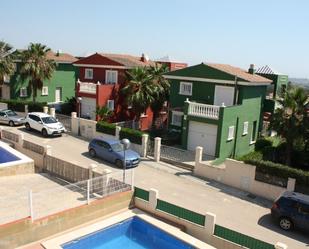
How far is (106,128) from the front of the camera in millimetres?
27766

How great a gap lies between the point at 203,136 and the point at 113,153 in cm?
711

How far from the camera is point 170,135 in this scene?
29.2m

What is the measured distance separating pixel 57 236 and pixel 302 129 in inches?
688

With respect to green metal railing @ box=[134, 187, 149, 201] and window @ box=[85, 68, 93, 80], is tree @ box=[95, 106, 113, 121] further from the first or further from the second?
green metal railing @ box=[134, 187, 149, 201]

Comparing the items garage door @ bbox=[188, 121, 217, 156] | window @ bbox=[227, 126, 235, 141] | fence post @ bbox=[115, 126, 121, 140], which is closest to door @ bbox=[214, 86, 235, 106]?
window @ bbox=[227, 126, 235, 141]

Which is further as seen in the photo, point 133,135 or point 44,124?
point 44,124

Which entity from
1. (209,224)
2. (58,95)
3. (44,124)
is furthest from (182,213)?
(58,95)

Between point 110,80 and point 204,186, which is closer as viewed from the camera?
point 204,186

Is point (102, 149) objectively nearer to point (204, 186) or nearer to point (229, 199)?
point (204, 186)

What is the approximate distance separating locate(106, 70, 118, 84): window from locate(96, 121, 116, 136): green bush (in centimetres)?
817

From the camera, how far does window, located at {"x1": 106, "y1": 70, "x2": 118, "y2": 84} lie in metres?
34.9

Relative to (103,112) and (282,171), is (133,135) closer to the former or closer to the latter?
(103,112)

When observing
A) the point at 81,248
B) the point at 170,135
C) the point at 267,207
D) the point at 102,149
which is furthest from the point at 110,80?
the point at 81,248

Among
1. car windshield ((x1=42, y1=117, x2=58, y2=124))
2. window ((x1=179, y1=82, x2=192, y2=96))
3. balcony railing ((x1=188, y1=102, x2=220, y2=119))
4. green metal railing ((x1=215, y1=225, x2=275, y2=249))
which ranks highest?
window ((x1=179, y1=82, x2=192, y2=96))
